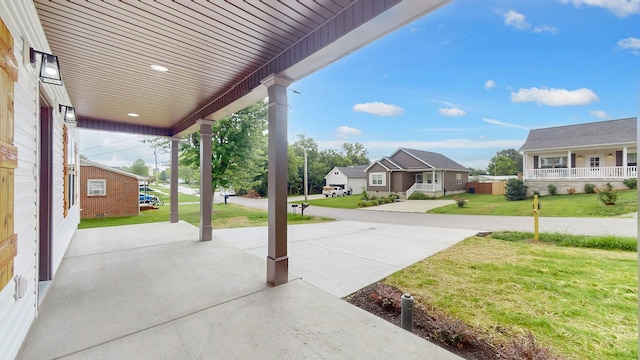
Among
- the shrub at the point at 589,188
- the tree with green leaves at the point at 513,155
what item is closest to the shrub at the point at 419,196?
the shrub at the point at 589,188

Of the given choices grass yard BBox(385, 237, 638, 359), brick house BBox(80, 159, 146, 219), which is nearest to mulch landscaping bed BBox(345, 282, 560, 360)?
grass yard BBox(385, 237, 638, 359)

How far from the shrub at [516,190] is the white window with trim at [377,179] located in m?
9.20

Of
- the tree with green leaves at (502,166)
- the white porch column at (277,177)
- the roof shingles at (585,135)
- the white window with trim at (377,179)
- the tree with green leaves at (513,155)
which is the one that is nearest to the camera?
the white porch column at (277,177)

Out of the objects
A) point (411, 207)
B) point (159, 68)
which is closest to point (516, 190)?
point (411, 207)

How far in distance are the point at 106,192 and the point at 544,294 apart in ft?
49.9

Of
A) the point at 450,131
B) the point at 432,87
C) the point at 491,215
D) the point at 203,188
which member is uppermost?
the point at 432,87

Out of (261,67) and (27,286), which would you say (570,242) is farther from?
(27,286)

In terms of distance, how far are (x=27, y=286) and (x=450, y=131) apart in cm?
2870

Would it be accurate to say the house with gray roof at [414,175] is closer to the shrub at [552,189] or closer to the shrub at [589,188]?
the shrub at [552,189]

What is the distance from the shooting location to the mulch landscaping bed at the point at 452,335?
2096mm

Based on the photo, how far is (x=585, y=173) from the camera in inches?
561

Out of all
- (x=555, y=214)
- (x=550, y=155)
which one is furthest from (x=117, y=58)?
(x=550, y=155)

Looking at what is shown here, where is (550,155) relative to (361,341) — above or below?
above

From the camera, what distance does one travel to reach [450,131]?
25.7 m
